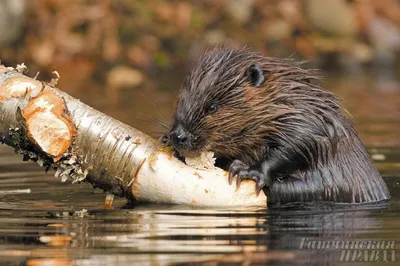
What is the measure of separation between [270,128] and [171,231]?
1.12 meters

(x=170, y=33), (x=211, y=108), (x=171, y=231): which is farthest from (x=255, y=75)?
(x=170, y=33)

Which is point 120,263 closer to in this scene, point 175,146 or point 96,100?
point 175,146

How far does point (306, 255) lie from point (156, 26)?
14610mm

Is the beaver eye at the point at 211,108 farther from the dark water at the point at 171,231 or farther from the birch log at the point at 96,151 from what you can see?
the dark water at the point at 171,231

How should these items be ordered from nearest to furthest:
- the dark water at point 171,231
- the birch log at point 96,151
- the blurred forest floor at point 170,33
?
1. the dark water at point 171,231
2. the birch log at point 96,151
3. the blurred forest floor at point 170,33

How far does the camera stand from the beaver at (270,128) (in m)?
5.80

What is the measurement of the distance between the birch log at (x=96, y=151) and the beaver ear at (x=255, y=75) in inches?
22.4

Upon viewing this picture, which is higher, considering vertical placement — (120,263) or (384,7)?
(384,7)

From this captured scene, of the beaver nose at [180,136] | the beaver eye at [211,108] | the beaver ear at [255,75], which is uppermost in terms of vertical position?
the beaver ear at [255,75]

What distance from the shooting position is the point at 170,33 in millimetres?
18547

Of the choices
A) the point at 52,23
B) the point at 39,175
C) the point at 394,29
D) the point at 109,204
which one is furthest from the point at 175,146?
the point at 394,29

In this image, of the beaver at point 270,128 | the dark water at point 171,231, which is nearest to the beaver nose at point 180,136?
the beaver at point 270,128

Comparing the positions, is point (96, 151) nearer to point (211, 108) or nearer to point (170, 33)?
point (211, 108)

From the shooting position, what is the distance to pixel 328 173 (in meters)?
5.95
